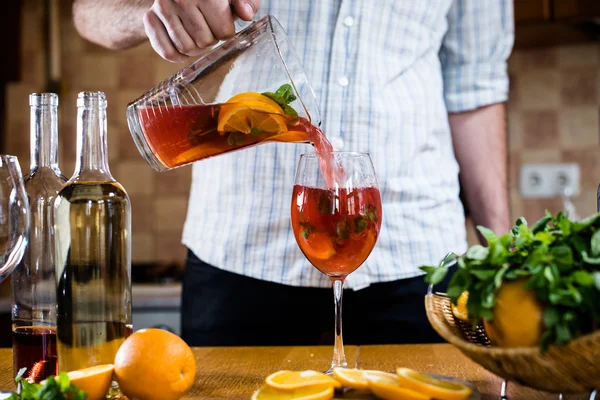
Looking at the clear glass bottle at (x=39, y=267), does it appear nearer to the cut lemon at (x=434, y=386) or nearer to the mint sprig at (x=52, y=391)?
the mint sprig at (x=52, y=391)

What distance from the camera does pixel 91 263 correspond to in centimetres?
81

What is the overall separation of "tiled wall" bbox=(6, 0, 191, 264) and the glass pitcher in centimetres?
201

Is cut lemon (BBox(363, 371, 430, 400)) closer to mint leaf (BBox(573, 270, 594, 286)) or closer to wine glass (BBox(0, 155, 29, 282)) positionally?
mint leaf (BBox(573, 270, 594, 286))

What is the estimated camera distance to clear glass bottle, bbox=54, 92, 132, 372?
31.5 inches

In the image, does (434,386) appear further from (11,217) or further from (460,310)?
(11,217)

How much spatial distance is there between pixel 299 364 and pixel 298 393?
0.29m

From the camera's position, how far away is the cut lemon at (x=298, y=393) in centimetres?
69

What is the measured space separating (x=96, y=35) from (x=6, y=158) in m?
0.60

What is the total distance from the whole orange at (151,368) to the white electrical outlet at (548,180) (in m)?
2.15

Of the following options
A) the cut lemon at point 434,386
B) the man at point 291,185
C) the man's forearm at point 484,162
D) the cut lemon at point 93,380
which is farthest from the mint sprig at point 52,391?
the man's forearm at point 484,162

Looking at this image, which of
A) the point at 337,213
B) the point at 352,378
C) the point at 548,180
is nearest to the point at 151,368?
the point at 352,378

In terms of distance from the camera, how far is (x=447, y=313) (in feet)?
2.58

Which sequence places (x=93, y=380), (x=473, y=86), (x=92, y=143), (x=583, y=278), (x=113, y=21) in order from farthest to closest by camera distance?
(x=473, y=86), (x=113, y=21), (x=92, y=143), (x=93, y=380), (x=583, y=278)

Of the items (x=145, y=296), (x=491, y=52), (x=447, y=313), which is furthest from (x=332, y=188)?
(x=145, y=296)
